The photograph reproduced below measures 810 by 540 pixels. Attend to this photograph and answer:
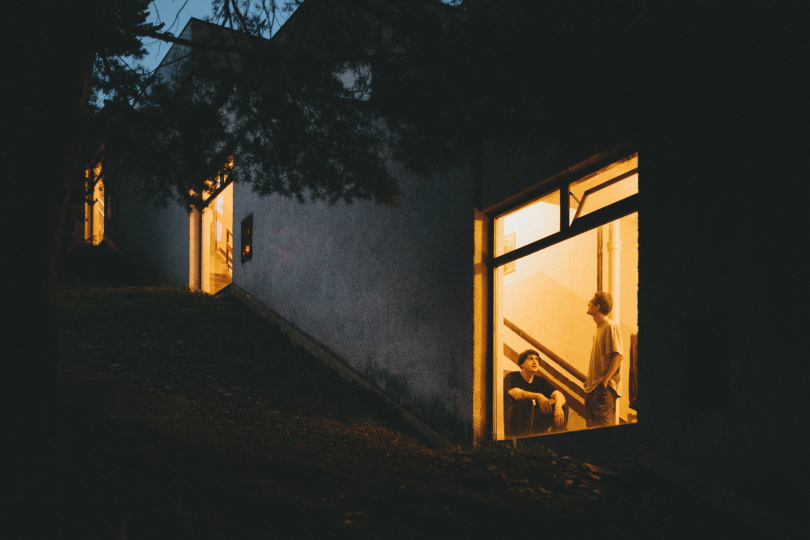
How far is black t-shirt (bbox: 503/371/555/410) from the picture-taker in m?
6.55

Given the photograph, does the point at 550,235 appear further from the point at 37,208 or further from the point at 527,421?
the point at 37,208

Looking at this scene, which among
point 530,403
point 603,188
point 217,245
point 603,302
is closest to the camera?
point 603,188

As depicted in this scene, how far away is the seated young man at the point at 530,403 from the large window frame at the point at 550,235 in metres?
0.17

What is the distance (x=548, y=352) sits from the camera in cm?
727

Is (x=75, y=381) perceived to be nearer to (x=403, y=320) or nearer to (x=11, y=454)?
(x=11, y=454)

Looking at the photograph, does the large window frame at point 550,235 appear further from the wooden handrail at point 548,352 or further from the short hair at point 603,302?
the short hair at point 603,302

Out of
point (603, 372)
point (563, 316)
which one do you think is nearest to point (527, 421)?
point (603, 372)

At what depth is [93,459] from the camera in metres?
3.54

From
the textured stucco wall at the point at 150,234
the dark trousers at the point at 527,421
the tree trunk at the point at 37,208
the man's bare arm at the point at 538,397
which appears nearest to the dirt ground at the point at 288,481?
the tree trunk at the point at 37,208

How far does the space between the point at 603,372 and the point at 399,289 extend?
2826 mm

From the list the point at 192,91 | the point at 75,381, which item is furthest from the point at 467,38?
the point at 75,381

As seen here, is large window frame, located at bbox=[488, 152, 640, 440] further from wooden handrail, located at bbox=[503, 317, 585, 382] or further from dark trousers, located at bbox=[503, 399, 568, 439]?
wooden handrail, located at bbox=[503, 317, 585, 382]

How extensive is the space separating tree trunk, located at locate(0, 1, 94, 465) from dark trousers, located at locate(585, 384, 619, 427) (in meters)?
5.12

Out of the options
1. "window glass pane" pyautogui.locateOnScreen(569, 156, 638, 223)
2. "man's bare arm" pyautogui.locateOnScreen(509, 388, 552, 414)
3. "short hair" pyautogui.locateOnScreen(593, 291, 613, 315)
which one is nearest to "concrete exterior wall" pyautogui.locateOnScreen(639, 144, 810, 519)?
"window glass pane" pyautogui.locateOnScreen(569, 156, 638, 223)
